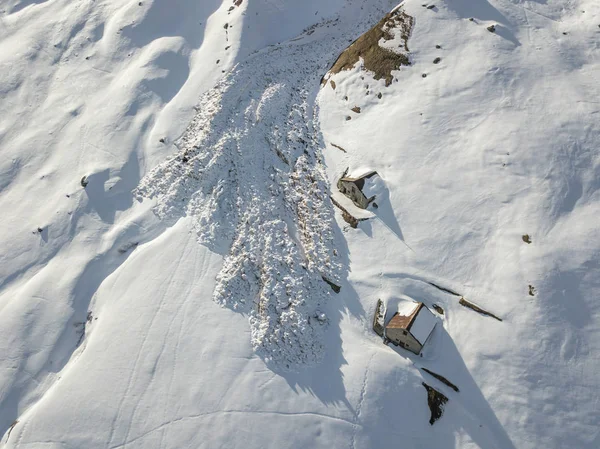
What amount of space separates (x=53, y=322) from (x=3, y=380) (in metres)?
3.62

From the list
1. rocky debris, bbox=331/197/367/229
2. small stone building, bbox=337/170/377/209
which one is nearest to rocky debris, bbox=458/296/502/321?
rocky debris, bbox=331/197/367/229

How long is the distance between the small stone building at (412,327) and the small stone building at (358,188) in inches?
257

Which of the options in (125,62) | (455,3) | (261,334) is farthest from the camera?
(125,62)

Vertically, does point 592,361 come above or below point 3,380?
below

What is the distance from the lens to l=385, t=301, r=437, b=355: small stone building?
754 inches

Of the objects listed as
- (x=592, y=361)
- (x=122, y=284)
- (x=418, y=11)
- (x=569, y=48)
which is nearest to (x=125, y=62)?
(x=122, y=284)

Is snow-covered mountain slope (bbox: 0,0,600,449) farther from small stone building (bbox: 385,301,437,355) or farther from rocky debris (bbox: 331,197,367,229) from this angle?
small stone building (bbox: 385,301,437,355)

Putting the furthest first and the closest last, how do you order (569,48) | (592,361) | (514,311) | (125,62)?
(125,62), (569,48), (514,311), (592,361)

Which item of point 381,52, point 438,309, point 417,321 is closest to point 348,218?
point 438,309

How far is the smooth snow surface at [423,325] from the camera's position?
1914cm

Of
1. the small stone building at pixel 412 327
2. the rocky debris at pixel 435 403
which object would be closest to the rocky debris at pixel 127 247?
the small stone building at pixel 412 327

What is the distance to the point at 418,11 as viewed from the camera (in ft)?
97.7

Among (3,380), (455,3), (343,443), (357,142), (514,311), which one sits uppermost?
(455,3)

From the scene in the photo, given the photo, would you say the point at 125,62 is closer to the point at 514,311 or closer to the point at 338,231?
the point at 338,231
